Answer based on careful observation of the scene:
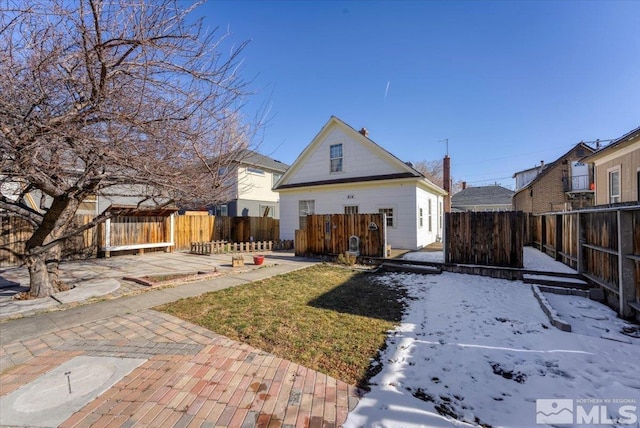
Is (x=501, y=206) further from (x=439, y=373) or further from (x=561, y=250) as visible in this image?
(x=439, y=373)

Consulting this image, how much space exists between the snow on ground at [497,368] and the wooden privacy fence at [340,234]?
5222mm

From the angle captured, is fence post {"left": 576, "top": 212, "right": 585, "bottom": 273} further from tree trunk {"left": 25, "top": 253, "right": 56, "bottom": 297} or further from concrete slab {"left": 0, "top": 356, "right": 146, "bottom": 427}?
tree trunk {"left": 25, "top": 253, "right": 56, "bottom": 297}

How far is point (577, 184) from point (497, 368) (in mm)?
27937

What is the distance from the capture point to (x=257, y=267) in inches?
388

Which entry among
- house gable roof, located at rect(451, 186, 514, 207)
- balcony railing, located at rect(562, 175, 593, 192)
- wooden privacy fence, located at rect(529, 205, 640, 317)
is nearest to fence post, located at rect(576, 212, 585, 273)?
wooden privacy fence, located at rect(529, 205, 640, 317)

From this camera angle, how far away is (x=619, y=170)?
10805 millimetres

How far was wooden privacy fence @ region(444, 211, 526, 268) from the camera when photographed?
8.26m

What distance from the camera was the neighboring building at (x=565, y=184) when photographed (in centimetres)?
2255

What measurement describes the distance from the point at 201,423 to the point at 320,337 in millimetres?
2041

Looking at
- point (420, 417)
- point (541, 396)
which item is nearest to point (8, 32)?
point (420, 417)

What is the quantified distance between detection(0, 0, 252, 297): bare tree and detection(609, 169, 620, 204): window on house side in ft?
49.5

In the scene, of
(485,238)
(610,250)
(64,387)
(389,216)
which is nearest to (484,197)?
(389,216)

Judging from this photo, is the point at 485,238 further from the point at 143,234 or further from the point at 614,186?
the point at 143,234

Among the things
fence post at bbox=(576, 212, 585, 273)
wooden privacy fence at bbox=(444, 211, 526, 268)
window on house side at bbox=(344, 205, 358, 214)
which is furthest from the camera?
window on house side at bbox=(344, 205, 358, 214)
